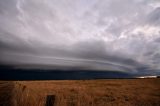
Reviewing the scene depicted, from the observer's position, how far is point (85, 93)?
218cm

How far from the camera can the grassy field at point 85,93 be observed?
2.05 metres

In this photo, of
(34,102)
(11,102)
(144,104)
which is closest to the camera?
(144,104)

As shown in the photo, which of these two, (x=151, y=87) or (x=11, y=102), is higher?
(x=151, y=87)

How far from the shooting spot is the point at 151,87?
88.2 inches

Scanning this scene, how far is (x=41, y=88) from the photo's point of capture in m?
2.28

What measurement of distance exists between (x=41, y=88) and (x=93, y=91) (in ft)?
2.36

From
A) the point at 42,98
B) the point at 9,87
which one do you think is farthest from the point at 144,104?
the point at 9,87

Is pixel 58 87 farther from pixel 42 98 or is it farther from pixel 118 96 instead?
pixel 118 96

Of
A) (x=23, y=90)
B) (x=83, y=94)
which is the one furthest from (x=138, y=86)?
(x=23, y=90)

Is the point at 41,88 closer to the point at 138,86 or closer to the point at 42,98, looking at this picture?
the point at 42,98

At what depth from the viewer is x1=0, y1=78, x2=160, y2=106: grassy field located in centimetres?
205

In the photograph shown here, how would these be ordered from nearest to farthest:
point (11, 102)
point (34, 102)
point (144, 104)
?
point (144, 104) → point (34, 102) → point (11, 102)

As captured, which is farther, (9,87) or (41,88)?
(9,87)

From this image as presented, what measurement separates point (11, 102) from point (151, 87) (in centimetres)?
195
